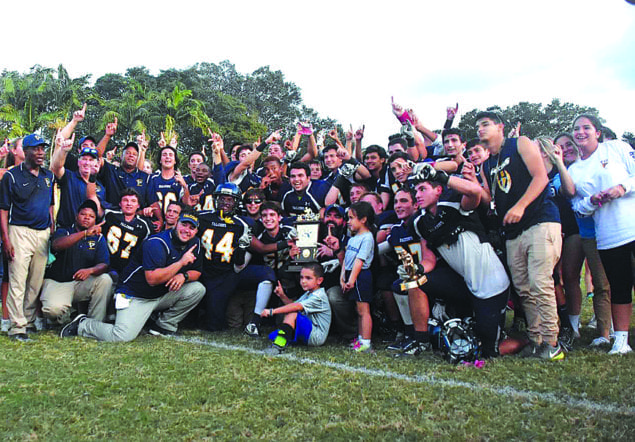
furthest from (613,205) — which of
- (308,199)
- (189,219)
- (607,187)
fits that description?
(189,219)

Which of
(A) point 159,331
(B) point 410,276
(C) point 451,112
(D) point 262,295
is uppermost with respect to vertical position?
(C) point 451,112

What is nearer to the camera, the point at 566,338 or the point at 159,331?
the point at 566,338

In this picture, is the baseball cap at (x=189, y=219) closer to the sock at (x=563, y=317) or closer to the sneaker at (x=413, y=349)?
the sneaker at (x=413, y=349)

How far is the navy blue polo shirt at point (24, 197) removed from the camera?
625 cm

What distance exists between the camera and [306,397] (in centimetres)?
385

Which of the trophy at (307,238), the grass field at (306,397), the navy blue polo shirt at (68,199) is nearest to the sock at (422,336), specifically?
the grass field at (306,397)

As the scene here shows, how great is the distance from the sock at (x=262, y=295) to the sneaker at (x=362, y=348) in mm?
1582

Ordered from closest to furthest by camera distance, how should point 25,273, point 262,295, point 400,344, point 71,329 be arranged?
1. point 400,344
2. point 25,273
3. point 71,329
4. point 262,295

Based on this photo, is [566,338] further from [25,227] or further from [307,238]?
[25,227]

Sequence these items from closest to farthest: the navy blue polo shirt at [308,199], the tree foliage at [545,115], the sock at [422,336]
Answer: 1. the sock at [422,336]
2. the navy blue polo shirt at [308,199]
3. the tree foliage at [545,115]

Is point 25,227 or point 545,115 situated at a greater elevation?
point 545,115

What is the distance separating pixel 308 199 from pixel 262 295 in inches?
65.9

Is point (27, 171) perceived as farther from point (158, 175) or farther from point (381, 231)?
point (381, 231)

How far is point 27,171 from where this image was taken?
640 centimetres
